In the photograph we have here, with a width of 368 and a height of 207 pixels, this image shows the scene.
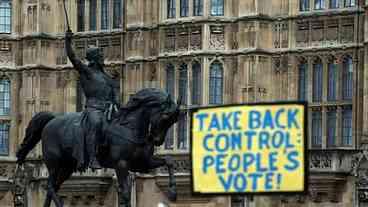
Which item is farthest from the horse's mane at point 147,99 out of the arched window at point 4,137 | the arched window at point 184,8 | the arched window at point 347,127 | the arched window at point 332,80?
the arched window at point 4,137

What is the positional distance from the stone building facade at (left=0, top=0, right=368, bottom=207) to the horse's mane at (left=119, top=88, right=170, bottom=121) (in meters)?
20.2

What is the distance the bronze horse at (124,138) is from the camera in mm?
14516

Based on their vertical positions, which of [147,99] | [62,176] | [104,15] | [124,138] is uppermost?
[104,15]

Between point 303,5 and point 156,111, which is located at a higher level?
point 303,5

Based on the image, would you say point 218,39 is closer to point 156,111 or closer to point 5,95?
point 5,95

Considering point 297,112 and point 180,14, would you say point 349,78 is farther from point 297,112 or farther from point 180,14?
point 297,112

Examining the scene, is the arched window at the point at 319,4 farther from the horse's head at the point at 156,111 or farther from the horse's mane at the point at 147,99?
the horse's head at the point at 156,111

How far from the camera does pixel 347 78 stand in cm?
3709

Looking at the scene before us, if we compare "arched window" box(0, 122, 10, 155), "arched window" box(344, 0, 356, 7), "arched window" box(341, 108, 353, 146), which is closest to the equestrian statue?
"arched window" box(341, 108, 353, 146)

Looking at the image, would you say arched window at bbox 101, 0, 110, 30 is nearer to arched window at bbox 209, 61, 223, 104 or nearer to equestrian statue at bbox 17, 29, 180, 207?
arched window at bbox 209, 61, 223, 104

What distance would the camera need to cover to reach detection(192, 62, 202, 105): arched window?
38.9 m

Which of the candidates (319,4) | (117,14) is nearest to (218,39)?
(319,4)

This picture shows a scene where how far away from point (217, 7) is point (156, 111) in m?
24.7

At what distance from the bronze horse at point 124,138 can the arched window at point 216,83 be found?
22.4 metres
